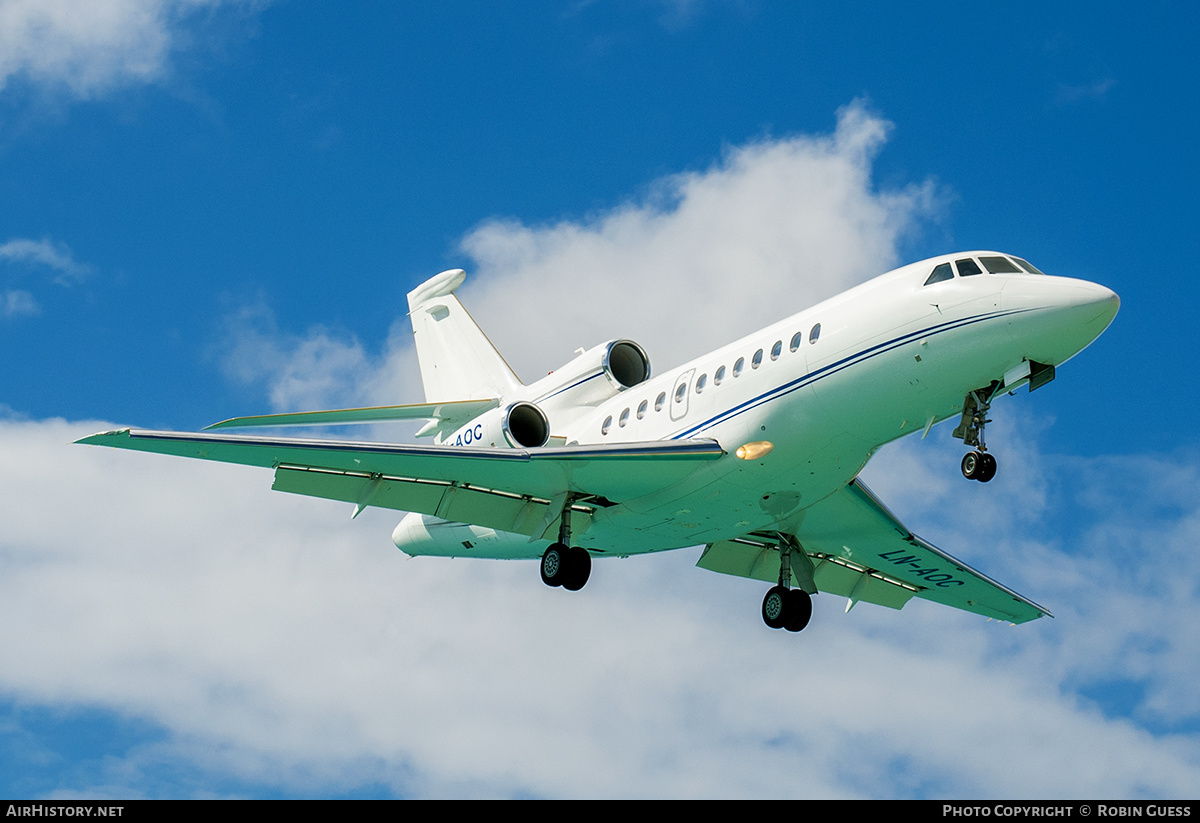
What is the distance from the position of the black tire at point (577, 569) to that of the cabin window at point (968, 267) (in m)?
6.70

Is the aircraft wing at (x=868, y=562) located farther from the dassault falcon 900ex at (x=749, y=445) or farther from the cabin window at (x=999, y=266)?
the cabin window at (x=999, y=266)

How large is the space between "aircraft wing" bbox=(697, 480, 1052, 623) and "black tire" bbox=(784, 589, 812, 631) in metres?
0.36

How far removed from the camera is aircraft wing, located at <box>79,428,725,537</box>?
1794 cm

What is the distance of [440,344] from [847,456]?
479 inches

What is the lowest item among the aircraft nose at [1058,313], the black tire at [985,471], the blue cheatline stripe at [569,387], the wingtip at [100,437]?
the black tire at [985,471]

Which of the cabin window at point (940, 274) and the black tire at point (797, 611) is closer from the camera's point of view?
the cabin window at point (940, 274)

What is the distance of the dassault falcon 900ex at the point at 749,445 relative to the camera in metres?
16.3

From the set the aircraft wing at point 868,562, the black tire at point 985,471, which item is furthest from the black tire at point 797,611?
the black tire at point 985,471

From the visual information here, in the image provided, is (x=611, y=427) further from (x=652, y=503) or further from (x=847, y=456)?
(x=847, y=456)

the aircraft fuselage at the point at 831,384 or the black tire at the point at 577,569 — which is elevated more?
the aircraft fuselage at the point at 831,384

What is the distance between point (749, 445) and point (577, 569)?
333 centimetres

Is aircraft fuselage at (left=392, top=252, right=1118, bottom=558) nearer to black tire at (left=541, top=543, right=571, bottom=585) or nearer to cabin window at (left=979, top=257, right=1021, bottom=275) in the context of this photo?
cabin window at (left=979, top=257, right=1021, bottom=275)

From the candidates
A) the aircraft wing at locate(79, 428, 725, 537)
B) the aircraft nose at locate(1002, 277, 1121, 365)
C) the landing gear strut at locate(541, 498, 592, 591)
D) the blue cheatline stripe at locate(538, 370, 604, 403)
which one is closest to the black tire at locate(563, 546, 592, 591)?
the landing gear strut at locate(541, 498, 592, 591)
